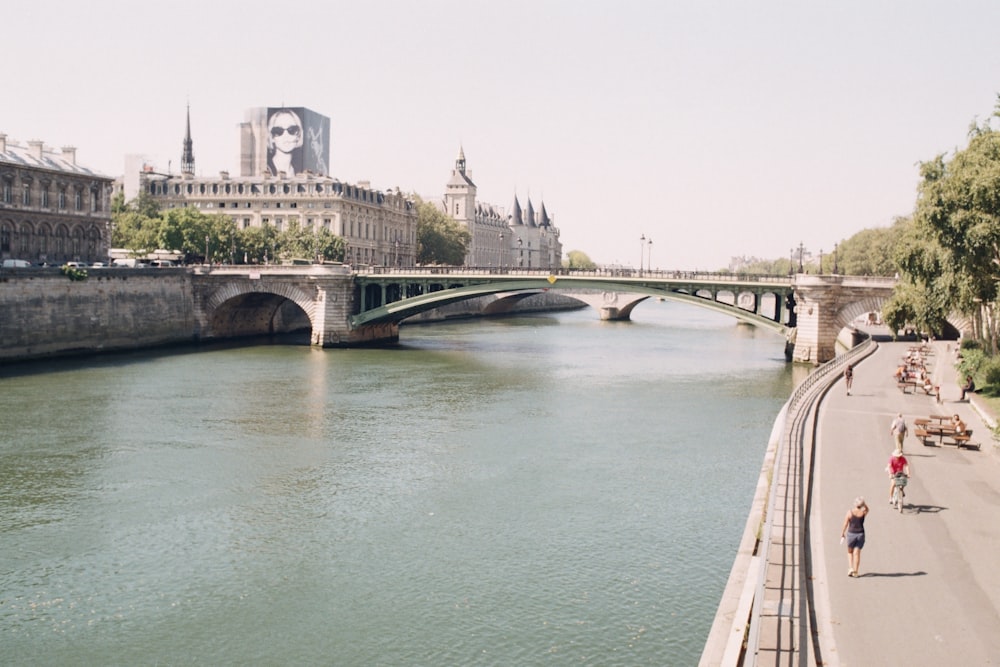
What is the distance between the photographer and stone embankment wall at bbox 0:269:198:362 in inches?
2244

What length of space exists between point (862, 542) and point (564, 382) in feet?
125

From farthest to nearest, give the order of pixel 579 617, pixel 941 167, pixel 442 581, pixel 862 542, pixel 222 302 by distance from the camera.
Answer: pixel 222 302
pixel 941 167
pixel 442 581
pixel 579 617
pixel 862 542

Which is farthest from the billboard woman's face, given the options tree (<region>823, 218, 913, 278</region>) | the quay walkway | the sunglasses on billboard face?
the quay walkway

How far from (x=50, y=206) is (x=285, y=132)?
77.9 meters

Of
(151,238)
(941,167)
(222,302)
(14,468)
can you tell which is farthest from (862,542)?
(151,238)

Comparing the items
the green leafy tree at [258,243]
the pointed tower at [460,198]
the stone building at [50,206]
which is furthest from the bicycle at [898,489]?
the pointed tower at [460,198]

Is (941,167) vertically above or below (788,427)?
above

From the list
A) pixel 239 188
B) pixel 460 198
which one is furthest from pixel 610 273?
pixel 460 198

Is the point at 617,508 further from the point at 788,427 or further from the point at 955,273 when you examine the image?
the point at 955,273

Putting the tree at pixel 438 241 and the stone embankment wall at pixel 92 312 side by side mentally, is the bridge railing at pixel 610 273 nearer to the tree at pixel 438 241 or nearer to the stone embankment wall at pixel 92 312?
the stone embankment wall at pixel 92 312

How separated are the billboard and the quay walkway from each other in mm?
127251

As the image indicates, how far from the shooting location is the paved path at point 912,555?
13.9 m

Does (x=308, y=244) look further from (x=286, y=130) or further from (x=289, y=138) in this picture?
(x=286, y=130)

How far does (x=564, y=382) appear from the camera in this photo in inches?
2154
